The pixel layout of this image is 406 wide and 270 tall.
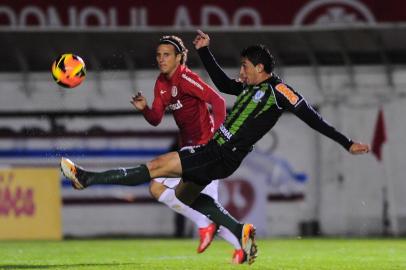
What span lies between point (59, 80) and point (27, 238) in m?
6.22

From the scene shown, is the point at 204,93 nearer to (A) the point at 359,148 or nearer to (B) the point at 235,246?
(B) the point at 235,246

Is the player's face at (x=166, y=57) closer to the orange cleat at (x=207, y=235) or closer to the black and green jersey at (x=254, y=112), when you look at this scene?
the black and green jersey at (x=254, y=112)

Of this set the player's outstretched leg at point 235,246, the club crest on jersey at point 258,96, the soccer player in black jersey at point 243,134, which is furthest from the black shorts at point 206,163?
the player's outstretched leg at point 235,246

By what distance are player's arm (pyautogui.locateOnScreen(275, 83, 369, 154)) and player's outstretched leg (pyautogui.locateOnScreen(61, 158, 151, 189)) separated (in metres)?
1.22

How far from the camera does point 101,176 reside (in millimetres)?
7816

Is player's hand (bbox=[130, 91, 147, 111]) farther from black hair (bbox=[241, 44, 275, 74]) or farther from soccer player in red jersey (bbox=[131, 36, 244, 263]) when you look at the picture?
black hair (bbox=[241, 44, 275, 74])

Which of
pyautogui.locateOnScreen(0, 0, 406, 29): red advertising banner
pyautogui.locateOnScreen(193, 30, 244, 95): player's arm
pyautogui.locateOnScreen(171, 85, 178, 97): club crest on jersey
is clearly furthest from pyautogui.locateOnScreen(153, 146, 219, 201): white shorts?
pyautogui.locateOnScreen(0, 0, 406, 29): red advertising banner

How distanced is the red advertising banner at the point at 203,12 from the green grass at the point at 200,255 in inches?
173

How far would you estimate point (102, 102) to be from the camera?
1617 centimetres

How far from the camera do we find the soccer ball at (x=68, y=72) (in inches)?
356

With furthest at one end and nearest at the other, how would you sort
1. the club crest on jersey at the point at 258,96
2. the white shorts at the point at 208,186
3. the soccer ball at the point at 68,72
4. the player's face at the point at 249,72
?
the white shorts at the point at 208,186 → the soccer ball at the point at 68,72 → the player's face at the point at 249,72 → the club crest on jersey at the point at 258,96

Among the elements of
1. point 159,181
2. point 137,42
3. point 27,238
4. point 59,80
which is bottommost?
point 27,238

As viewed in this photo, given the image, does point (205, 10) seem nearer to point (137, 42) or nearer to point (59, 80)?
point (137, 42)

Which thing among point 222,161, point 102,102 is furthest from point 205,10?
point 222,161
